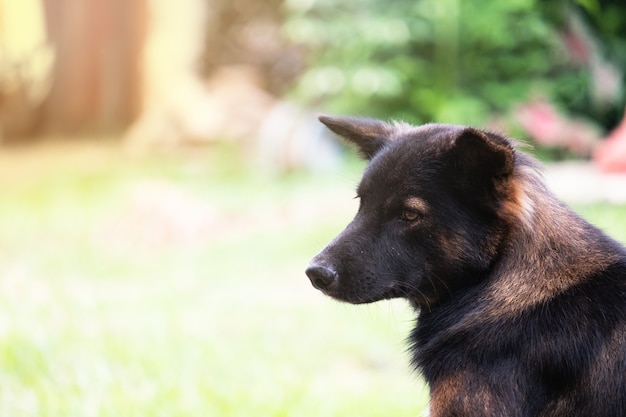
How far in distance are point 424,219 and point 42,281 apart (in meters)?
4.53

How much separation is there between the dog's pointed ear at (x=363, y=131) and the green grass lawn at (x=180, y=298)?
0.67 meters

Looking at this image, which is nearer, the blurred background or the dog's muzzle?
the dog's muzzle

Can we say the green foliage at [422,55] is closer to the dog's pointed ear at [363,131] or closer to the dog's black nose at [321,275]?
the dog's pointed ear at [363,131]

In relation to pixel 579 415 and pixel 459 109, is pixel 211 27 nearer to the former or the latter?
pixel 459 109

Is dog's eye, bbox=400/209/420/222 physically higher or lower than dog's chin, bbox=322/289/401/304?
higher

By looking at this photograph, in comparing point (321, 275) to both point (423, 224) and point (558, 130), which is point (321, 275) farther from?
point (558, 130)

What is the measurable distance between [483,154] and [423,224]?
320 mm

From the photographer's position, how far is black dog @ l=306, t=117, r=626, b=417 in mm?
2385

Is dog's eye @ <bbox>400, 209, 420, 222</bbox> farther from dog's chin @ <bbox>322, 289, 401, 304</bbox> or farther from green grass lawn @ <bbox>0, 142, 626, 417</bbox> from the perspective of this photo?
green grass lawn @ <bbox>0, 142, 626, 417</bbox>

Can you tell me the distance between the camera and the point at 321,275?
2.66 metres

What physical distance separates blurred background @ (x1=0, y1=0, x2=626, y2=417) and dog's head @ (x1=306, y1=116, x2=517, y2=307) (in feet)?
1.66

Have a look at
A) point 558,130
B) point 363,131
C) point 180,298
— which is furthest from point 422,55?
point 363,131

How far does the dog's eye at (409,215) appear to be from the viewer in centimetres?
268

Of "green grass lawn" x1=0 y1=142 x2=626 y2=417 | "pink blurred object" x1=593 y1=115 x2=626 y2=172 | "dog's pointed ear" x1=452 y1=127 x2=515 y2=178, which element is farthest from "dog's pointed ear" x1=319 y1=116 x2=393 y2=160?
"pink blurred object" x1=593 y1=115 x2=626 y2=172
